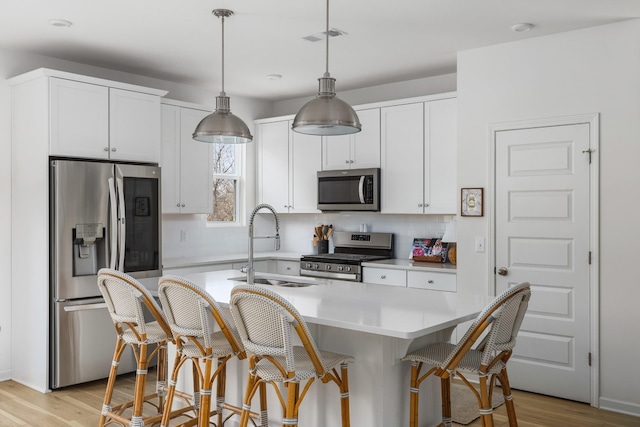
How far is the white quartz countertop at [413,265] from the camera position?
473 cm

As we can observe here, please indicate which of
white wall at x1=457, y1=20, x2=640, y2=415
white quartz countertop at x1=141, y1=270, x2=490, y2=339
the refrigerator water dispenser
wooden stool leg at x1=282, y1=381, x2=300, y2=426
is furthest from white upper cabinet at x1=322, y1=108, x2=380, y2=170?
wooden stool leg at x1=282, y1=381, x2=300, y2=426

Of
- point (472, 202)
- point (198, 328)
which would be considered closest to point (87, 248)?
point (198, 328)

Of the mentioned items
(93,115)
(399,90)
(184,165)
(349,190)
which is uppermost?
(399,90)

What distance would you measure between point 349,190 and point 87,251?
2412 millimetres

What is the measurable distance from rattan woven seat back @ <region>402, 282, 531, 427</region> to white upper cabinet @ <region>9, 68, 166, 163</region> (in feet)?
9.82

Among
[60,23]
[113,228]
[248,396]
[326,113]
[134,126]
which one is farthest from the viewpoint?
[134,126]

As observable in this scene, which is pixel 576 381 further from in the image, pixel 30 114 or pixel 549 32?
pixel 30 114

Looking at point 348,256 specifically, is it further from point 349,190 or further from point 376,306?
point 376,306

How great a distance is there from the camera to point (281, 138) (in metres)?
6.16

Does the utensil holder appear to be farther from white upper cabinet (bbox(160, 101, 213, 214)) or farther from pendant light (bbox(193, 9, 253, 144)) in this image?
pendant light (bbox(193, 9, 253, 144))

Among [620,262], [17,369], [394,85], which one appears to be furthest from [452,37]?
[17,369]

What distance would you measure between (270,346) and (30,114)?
300 cm

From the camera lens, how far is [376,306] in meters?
2.79

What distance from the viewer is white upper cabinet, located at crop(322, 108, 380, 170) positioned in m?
5.39
